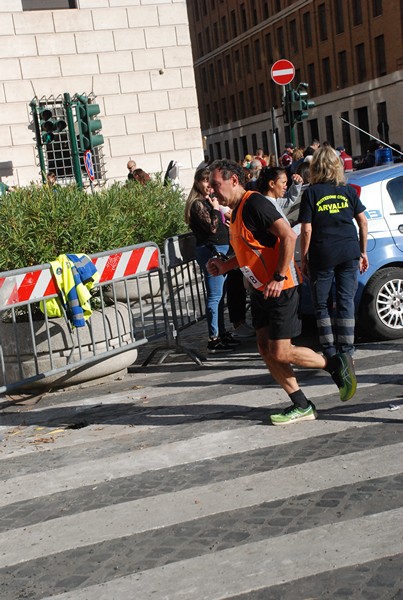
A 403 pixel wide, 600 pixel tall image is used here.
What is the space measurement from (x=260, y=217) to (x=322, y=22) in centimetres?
5784

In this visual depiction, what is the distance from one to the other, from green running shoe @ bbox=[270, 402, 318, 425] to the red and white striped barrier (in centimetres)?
247

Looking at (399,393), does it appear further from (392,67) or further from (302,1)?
(302,1)

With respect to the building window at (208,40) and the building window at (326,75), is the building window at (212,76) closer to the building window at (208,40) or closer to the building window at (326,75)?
the building window at (208,40)

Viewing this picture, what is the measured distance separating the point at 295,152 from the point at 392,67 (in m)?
37.9

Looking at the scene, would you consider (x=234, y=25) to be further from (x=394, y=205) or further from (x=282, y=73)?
(x=394, y=205)

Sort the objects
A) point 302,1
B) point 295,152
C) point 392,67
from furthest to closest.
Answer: point 302,1
point 392,67
point 295,152

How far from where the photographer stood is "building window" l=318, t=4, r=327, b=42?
60719mm

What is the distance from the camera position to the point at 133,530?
4.89 metres

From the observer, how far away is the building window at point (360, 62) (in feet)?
187

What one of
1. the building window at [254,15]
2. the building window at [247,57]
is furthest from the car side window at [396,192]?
the building window at [247,57]

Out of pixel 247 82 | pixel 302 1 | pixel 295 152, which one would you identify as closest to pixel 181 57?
pixel 295 152

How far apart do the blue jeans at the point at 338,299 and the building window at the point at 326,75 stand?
56.3m

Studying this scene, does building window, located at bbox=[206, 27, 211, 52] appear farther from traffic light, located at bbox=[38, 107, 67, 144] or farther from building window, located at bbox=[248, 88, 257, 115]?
traffic light, located at bbox=[38, 107, 67, 144]

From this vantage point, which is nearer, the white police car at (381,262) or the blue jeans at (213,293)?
the white police car at (381,262)
